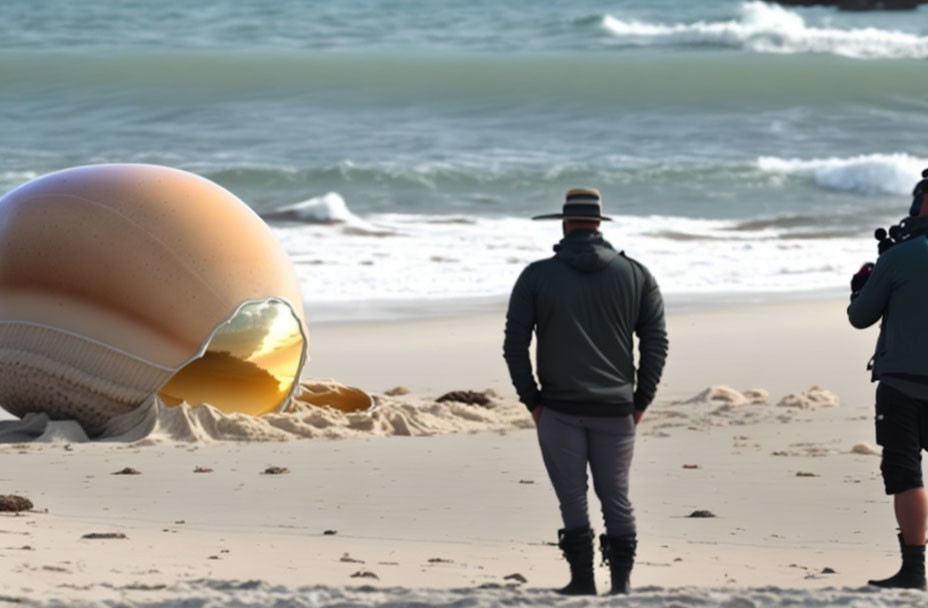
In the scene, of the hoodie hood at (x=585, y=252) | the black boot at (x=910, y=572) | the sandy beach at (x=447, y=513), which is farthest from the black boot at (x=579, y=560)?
the black boot at (x=910, y=572)

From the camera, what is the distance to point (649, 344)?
6477 mm

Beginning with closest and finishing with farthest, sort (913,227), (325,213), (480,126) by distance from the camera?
1. (913,227)
2. (325,213)
3. (480,126)

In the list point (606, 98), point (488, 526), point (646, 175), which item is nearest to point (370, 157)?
point (646, 175)

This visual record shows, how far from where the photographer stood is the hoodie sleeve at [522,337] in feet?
20.8

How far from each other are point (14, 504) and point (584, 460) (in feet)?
9.67

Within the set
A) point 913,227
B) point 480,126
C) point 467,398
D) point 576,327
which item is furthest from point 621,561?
point 480,126

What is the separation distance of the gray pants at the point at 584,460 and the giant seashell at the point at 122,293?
13.2ft

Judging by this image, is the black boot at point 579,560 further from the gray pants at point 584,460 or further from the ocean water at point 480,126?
the ocean water at point 480,126

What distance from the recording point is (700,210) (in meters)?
28.3

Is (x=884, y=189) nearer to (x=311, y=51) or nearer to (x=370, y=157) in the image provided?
(x=370, y=157)

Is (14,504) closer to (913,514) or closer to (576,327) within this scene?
(576,327)

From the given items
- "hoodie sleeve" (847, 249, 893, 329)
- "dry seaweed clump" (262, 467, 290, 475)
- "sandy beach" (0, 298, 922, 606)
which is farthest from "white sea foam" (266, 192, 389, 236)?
"hoodie sleeve" (847, 249, 893, 329)

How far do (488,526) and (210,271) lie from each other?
2.93m

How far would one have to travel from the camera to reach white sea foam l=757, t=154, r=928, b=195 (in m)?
32.2
